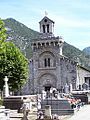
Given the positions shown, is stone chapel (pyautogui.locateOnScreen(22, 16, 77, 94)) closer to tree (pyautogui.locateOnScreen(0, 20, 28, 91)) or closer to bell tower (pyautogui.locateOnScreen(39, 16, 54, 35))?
bell tower (pyautogui.locateOnScreen(39, 16, 54, 35))

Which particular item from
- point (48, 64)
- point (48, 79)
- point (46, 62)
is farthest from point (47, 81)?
point (46, 62)

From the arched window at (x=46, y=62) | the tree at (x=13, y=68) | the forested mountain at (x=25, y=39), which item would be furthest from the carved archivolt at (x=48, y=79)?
the forested mountain at (x=25, y=39)

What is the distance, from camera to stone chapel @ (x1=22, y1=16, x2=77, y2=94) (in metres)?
68.7

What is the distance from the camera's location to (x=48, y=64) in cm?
7031

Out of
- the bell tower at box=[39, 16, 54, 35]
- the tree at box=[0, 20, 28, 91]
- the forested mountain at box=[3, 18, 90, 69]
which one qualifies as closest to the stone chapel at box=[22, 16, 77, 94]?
the bell tower at box=[39, 16, 54, 35]

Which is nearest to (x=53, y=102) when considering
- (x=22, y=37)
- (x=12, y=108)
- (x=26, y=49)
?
(x=12, y=108)

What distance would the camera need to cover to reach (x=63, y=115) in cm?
3142

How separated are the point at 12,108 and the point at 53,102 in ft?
17.6

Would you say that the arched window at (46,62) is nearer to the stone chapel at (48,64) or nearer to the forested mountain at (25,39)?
the stone chapel at (48,64)

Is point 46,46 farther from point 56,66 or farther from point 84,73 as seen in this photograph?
point 84,73

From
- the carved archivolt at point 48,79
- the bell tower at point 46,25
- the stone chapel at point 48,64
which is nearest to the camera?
the stone chapel at point 48,64

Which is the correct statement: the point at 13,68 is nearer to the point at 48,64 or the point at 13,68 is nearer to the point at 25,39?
the point at 48,64

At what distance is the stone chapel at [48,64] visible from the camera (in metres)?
68.7

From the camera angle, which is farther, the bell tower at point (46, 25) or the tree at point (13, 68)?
the bell tower at point (46, 25)
